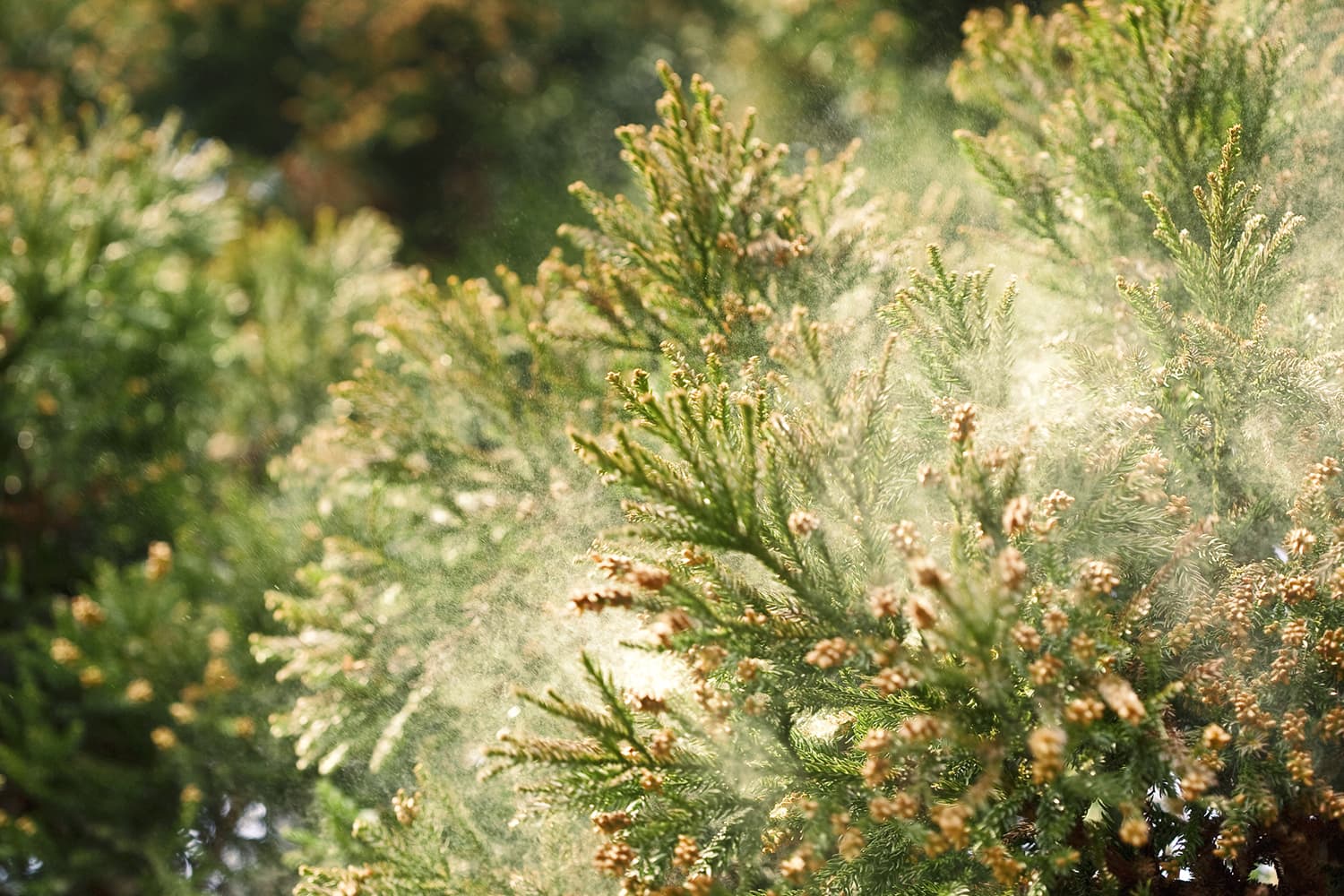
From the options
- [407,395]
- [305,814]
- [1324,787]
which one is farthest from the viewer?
[305,814]

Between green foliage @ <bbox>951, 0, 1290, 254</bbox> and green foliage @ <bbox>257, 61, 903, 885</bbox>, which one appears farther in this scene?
green foliage @ <bbox>257, 61, 903, 885</bbox>

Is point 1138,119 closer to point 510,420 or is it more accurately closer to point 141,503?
point 510,420

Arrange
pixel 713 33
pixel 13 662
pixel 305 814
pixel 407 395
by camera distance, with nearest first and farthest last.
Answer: pixel 407 395
pixel 305 814
pixel 13 662
pixel 713 33

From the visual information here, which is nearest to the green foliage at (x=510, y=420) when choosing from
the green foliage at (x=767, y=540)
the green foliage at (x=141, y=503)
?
the green foliage at (x=767, y=540)

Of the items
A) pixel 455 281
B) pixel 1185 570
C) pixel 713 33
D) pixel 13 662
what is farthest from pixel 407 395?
pixel 713 33

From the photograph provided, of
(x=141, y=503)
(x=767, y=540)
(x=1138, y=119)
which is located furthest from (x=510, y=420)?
(x=141, y=503)

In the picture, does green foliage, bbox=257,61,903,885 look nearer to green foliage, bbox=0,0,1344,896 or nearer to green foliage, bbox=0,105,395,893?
→ green foliage, bbox=0,0,1344,896

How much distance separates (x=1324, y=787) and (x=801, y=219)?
1.66m

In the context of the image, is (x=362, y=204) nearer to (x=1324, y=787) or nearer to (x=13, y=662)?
(x=13, y=662)

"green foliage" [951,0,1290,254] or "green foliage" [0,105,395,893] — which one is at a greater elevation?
"green foliage" [0,105,395,893]

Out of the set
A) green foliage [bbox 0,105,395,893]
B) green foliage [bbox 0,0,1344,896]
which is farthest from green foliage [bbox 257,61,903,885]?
green foliage [bbox 0,105,395,893]

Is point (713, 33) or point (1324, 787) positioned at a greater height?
point (713, 33)

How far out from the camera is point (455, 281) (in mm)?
2529

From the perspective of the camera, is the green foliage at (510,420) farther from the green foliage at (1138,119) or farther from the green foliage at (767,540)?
the green foliage at (1138,119)
